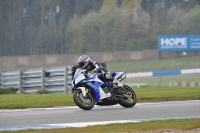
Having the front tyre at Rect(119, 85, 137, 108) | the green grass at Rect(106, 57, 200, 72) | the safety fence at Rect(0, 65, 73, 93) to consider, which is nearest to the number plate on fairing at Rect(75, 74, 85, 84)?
the front tyre at Rect(119, 85, 137, 108)

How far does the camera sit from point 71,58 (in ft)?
146

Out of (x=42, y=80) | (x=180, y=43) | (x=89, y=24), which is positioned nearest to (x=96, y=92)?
(x=42, y=80)

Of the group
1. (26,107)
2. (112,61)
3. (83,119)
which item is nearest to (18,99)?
(26,107)

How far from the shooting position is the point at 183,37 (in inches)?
1815

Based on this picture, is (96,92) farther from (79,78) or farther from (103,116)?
(103,116)

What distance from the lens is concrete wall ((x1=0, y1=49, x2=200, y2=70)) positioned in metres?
41.3

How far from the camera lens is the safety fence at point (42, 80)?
2488cm

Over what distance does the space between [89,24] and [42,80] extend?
21.1 m

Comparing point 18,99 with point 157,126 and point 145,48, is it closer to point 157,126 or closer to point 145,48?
point 157,126

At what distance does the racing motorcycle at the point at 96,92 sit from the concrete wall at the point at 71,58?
89.1 ft

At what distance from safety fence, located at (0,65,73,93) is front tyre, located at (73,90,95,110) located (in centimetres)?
1120

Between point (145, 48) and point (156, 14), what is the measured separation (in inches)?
122

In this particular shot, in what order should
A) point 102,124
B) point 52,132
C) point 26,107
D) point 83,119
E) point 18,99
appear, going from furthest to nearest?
point 18,99 → point 26,107 → point 83,119 → point 102,124 → point 52,132

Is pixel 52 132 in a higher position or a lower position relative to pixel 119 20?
lower
